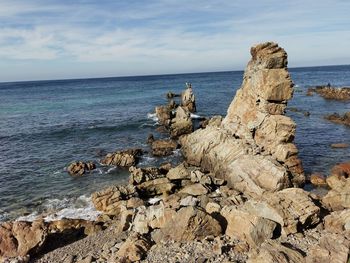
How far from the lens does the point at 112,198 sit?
1186 inches

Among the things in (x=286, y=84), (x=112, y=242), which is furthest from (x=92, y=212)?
(x=286, y=84)

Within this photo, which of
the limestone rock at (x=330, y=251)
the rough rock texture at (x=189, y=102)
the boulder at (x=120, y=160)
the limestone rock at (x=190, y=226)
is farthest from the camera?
the rough rock texture at (x=189, y=102)

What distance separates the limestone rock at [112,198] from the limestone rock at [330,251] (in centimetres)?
1483

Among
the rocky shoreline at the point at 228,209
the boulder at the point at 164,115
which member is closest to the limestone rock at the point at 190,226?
the rocky shoreline at the point at 228,209

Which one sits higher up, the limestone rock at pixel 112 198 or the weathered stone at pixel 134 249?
the weathered stone at pixel 134 249

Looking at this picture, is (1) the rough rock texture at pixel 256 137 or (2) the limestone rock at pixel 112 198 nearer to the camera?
(2) the limestone rock at pixel 112 198

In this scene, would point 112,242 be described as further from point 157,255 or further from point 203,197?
point 203,197

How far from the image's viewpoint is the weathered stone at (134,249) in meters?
19.8

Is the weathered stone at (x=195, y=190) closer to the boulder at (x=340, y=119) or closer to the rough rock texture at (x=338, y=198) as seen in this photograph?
the rough rock texture at (x=338, y=198)

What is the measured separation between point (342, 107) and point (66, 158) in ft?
194

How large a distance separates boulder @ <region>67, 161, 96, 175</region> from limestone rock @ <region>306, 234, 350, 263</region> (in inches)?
1060

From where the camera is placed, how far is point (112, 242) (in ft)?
73.9

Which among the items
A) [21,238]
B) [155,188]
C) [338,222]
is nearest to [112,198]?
[155,188]

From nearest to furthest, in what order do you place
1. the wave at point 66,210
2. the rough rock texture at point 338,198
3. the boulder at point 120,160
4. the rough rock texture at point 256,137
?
the rough rock texture at point 338,198 → the wave at point 66,210 → the rough rock texture at point 256,137 → the boulder at point 120,160
